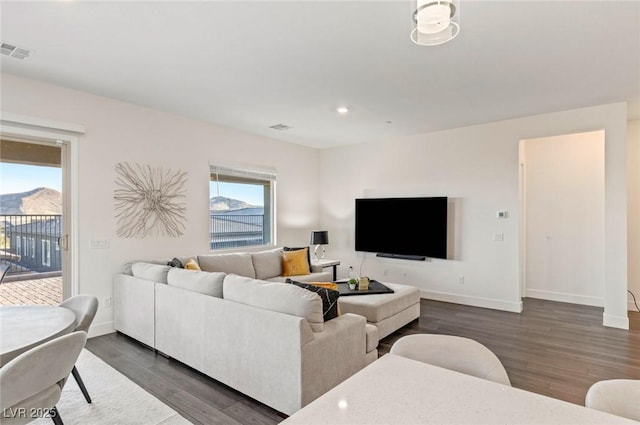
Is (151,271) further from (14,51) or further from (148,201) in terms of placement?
(14,51)

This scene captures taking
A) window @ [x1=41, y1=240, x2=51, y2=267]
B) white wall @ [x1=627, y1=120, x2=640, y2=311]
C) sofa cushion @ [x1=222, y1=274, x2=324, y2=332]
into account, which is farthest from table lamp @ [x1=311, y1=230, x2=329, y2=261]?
white wall @ [x1=627, y1=120, x2=640, y2=311]

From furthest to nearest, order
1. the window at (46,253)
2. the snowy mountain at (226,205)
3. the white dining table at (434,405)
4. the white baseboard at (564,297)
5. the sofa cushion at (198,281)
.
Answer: the snowy mountain at (226,205)
the white baseboard at (564,297)
the window at (46,253)
the sofa cushion at (198,281)
the white dining table at (434,405)

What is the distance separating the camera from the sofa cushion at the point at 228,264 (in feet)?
15.1

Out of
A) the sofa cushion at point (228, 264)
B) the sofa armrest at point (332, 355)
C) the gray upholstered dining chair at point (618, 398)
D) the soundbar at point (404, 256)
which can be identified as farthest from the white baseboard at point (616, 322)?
the sofa cushion at point (228, 264)

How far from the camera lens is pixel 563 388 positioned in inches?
110

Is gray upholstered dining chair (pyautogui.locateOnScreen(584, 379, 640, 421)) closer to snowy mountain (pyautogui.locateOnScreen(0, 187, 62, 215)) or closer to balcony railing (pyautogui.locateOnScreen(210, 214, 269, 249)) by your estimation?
snowy mountain (pyautogui.locateOnScreen(0, 187, 62, 215))

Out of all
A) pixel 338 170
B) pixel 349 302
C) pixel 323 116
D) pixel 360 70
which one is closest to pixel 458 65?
pixel 360 70

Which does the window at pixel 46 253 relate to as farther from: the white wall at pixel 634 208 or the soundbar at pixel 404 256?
the white wall at pixel 634 208

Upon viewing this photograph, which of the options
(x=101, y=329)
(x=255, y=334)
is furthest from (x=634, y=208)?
(x=101, y=329)

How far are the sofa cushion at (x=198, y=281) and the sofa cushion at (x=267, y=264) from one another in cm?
184

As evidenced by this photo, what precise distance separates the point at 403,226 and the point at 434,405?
5121mm

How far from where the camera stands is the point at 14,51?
Result: 294 centimetres

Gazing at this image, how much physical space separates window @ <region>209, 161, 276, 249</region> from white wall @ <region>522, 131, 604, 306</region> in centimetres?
463

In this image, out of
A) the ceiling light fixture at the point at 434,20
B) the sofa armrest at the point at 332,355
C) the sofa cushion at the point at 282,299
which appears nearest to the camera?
the ceiling light fixture at the point at 434,20
